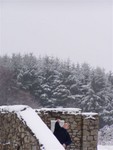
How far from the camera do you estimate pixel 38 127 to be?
26.9 ft

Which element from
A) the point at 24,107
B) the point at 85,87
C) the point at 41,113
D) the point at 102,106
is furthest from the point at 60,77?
the point at 24,107

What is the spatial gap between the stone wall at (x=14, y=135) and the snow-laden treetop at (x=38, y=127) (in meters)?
0.08

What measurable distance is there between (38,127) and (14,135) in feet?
4.04

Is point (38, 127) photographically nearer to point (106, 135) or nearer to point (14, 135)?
point (14, 135)

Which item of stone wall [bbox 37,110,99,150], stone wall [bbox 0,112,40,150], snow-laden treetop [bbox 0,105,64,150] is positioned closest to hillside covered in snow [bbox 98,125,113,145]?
stone wall [bbox 37,110,99,150]

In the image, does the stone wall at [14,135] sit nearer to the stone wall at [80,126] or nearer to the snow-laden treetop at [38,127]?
the snow-laden treetop at [38,127]

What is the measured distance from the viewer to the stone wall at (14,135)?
26.9 feet

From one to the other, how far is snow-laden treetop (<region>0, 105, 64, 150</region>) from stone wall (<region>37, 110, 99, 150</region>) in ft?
10.3

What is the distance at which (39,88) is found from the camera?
4581cm

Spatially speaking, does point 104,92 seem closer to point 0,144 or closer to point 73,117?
point 73,117

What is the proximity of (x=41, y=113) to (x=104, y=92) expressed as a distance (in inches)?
1334

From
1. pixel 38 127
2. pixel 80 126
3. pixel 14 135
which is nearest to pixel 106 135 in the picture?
pixel 80 126

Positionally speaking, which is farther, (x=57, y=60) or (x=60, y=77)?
(x=57, y=60)

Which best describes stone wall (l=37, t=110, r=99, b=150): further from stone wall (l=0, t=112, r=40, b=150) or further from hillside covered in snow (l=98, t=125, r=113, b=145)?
hillside covered in snow (l=98, t=125, r=113, b=145)
